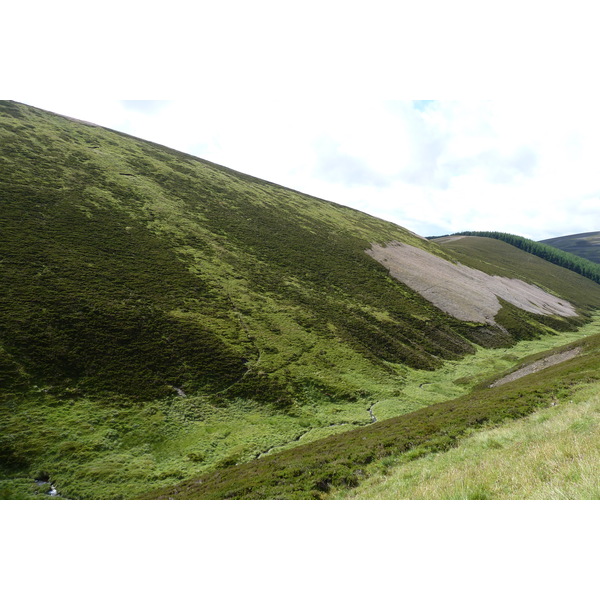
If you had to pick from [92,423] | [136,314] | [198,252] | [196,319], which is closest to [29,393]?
[92,423]

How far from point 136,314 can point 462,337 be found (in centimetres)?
5301

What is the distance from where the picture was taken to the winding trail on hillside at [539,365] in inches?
1407

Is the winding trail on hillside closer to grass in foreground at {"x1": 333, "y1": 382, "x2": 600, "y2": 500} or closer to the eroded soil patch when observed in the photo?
grass in foreground at {"x1": 333, "y1": 382, "x2": 600, "y2": 500}

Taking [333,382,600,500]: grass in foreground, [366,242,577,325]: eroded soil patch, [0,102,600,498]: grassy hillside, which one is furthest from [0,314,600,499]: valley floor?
[366,242,577,325]: eroded soil patch

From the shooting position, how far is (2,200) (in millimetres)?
41688

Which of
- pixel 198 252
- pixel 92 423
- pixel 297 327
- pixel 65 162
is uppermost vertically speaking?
pixel 65 162

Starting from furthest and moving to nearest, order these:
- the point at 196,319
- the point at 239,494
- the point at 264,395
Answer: the point at 196,319 < the point at 264,395 < the point at 239,494

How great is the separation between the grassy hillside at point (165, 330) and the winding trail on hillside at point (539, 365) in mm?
9858

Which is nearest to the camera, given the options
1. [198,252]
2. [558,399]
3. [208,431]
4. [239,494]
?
[239,494]

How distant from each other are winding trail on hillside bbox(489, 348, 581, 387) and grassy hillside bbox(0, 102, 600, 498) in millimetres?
9858

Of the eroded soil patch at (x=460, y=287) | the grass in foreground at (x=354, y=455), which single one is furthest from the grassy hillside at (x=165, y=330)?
the grass in foreground at (x=354, y=455)

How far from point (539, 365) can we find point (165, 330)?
141 ft

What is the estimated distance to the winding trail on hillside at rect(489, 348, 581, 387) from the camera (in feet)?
117

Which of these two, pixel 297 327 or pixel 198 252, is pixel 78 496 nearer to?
pixel 297 327
